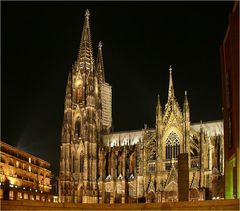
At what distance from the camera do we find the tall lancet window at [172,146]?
7112cm

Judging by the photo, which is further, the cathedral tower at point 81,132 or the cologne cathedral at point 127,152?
the cathedral tower at point 81,132

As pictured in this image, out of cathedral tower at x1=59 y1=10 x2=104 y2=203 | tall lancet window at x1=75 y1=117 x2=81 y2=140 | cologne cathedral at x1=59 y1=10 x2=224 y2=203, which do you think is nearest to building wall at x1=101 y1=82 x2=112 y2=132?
cologne cathedral at x1=59 y1=10 x2=224 y2=203

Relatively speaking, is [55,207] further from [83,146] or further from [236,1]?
[83,146]

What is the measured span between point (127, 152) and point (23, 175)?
17.9m

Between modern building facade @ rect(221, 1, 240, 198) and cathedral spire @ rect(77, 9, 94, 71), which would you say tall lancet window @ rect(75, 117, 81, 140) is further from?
modern building facade @ rect(221, 1, 240, 198)

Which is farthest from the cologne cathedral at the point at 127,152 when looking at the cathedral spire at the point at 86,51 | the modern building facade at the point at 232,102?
the modern building facade at the point at 232,102

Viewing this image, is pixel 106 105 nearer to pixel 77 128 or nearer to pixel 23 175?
pixel 77 128

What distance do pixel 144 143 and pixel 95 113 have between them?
1223 centimetres

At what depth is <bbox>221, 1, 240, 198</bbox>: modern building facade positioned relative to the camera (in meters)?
27.6

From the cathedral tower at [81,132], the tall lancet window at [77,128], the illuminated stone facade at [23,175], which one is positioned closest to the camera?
the illuminated stone facade at [23,175]

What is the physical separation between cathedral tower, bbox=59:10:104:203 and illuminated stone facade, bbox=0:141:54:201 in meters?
5.56

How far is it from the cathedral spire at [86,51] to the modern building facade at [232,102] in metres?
52.6

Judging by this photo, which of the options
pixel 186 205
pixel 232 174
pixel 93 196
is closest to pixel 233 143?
pixel 232 174

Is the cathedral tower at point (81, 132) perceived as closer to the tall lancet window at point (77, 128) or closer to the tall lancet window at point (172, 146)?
the tall lancet window at point (77, 128)
